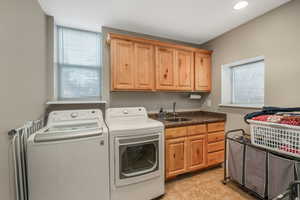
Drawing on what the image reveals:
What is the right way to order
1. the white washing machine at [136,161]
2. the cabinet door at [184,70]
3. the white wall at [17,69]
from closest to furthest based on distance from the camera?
the white wall at [17,69] → the white washing machine at [136,161] → the cabinet door at [184,70]

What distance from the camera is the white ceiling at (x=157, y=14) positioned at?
1.74 metres

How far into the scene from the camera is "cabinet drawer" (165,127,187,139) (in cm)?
198

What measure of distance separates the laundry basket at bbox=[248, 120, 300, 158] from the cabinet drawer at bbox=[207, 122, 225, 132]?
710mm

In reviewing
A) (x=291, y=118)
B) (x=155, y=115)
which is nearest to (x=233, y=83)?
(x=291, y=118)

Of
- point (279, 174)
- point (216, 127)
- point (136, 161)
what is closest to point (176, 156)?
point (136, 161)

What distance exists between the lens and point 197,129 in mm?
2205

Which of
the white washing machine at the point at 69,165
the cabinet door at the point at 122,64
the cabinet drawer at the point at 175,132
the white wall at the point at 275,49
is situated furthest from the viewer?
the cabinet door at the point at 122,64

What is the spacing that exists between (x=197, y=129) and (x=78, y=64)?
7.43 ft

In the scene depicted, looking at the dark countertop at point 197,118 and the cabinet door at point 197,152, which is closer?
the dark countertop at point 197,118

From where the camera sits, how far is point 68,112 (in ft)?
6.35

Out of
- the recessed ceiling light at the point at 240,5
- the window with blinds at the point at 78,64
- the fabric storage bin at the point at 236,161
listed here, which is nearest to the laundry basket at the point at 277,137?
the fabric storage bin at the point at 236,161

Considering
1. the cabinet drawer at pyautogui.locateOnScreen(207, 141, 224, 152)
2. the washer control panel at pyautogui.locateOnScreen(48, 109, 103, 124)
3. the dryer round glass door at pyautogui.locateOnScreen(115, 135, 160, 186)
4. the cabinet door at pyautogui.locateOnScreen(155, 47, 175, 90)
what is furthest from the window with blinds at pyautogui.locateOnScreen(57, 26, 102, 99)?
the cabinet drawer at pyautogui.locateOnScreen(207, 141, 224, 152)

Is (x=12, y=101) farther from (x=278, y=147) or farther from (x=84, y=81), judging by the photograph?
(x=278, y=147)

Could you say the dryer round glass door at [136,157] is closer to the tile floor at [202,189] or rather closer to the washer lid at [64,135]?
the washer lid at [64,135]
